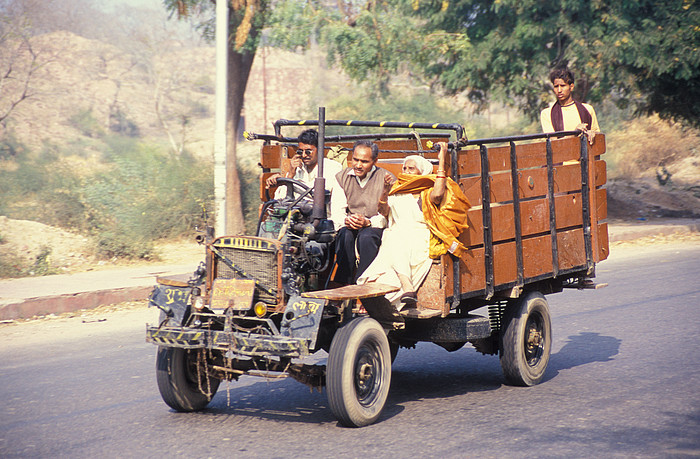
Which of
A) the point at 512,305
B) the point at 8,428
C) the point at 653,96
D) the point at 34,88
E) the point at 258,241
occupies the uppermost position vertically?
the point at 34,88

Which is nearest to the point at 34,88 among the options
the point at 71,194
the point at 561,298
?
the point at 71,194

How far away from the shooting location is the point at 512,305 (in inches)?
248

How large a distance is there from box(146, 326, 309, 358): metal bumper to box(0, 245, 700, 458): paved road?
1.80 ft

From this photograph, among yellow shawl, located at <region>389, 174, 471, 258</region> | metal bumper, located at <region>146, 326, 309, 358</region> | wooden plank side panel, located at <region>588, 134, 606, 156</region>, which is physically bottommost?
metal bumper, located at <region>146, 326, 309, 358</region>

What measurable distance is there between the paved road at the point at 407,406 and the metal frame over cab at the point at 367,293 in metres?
0.28

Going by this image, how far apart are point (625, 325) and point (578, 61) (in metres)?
9.99

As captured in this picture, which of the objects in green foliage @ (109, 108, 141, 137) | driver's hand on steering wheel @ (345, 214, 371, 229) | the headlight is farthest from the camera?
green foliage @ (109, 108, 141, 137)

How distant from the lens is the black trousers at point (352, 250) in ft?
18.5

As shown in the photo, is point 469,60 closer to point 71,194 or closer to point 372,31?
point 372,31

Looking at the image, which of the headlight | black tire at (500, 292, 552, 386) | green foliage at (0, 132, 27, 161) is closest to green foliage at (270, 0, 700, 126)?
black tire at (500, 292, 552, 386)

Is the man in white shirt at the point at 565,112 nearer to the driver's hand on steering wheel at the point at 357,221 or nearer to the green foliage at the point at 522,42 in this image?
the driver's hand on steering wheel at the point at 357,221

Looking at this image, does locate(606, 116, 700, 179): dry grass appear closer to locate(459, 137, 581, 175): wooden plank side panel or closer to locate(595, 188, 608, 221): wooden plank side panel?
locate(595, 188, 608, 221): wooden plank side panel

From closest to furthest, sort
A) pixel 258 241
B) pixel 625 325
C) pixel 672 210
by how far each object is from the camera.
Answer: pixel 258 241
pixel 625 325
pixel 672 210

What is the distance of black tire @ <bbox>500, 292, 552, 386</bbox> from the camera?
6.10m
